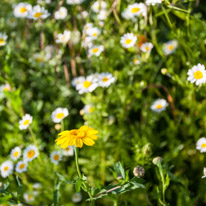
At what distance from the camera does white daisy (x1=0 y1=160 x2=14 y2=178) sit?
4.61 feet

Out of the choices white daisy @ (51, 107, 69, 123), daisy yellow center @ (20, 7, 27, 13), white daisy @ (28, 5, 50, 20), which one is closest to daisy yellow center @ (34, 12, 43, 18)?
white daisy @ (28, 5, 50, 20)

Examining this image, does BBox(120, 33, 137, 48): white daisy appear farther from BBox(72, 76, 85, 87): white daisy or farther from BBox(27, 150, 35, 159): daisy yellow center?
BBox(27, 150, 35, 159): daisy yellow center

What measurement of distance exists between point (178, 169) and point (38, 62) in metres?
1.09

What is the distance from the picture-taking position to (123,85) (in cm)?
163

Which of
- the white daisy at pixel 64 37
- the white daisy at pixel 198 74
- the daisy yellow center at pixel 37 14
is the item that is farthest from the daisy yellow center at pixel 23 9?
the white daisy at pixel 198 74

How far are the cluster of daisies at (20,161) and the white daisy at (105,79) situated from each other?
1.48 feet

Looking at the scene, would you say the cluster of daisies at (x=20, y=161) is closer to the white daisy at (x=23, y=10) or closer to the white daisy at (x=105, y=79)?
the white daisy at (x=105, y=79)

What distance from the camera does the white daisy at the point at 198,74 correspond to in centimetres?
118

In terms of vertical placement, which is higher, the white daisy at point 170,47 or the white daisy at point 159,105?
the white daisy at point 170,47

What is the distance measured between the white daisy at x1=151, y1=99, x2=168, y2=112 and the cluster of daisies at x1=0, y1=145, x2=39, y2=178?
2.16ft

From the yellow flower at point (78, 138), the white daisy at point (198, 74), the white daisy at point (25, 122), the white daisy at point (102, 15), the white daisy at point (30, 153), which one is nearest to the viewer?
the yellow flower at point (78, 138)

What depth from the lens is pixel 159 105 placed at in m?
1.62

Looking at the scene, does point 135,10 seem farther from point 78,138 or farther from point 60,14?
point 78,138

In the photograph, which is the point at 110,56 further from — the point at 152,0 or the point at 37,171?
the point at 37,171
